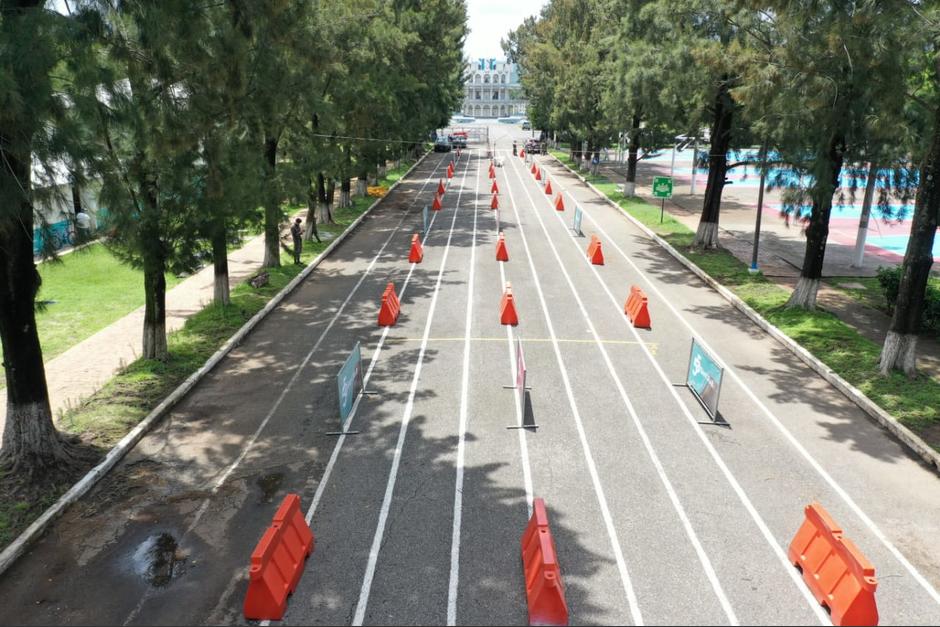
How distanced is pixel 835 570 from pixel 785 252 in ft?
66.1

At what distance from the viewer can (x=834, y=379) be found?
1379 centimetres

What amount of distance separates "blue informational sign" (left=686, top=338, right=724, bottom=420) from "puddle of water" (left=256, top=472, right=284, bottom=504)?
7.67 meters

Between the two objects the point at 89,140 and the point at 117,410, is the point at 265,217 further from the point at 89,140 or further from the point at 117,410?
the point at 89,140

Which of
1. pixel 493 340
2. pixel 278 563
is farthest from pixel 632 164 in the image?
pixel 278 563

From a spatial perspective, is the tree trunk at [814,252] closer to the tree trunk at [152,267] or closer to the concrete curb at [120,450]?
the concrete curb at [120,450]

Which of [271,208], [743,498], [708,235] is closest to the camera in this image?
[743,498]

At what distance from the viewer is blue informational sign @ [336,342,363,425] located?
11.5 metres

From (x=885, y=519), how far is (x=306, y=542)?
8076mm

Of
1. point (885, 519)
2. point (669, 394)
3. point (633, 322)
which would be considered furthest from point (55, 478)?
point (633, 322)

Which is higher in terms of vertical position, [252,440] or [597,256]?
[597,256]

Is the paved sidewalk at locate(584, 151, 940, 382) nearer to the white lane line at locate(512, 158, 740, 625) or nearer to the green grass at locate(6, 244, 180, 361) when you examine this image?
the white lane line at locate(512, 158, 740, 625)

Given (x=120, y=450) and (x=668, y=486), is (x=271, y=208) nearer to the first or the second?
(x=120, y=450)

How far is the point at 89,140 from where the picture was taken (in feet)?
27.4

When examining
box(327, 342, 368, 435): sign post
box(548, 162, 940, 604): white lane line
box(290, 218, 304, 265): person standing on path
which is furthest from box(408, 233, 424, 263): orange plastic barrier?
box(327, 342, 368, 435): sign post
